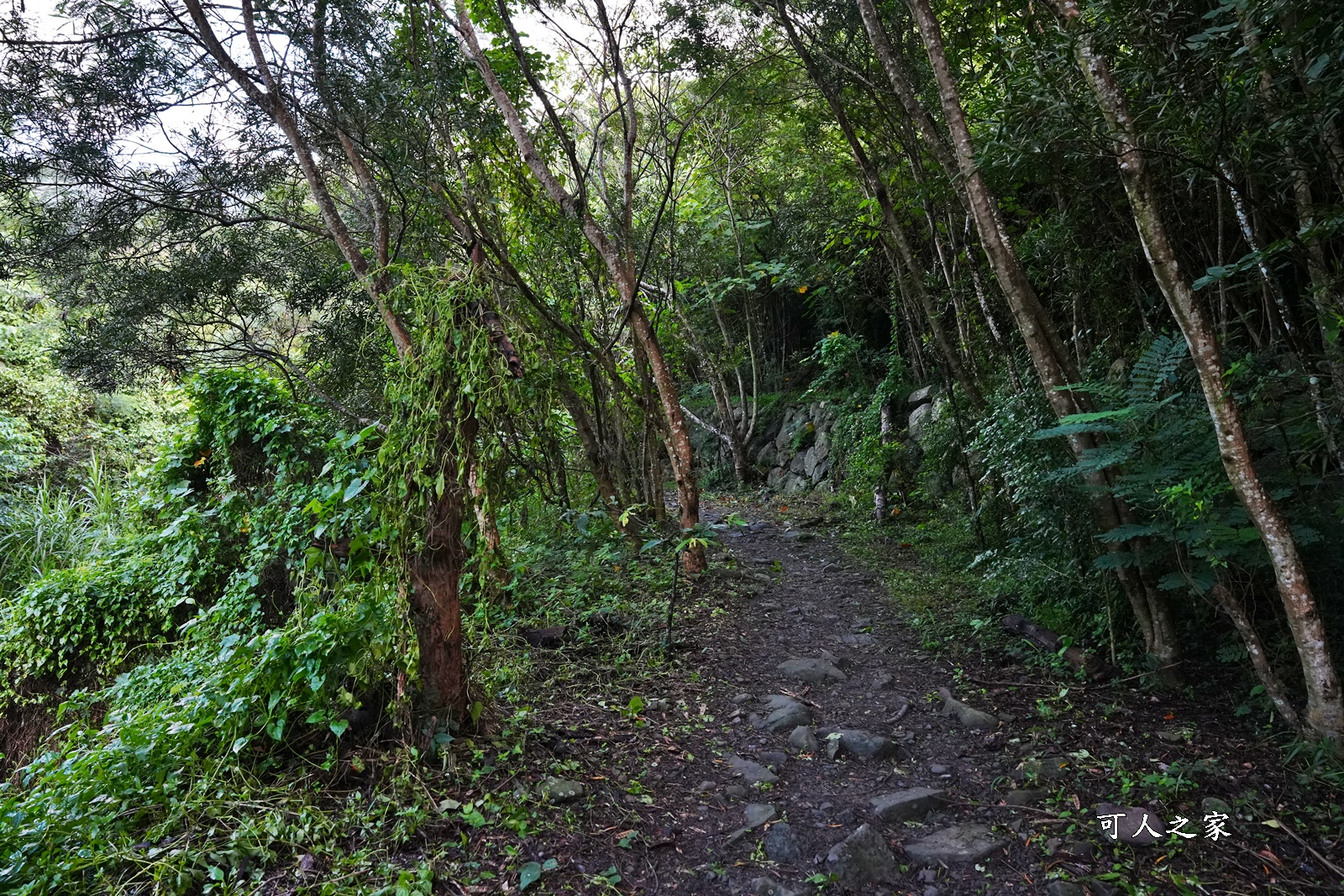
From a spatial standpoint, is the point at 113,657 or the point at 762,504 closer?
the point at 113,657

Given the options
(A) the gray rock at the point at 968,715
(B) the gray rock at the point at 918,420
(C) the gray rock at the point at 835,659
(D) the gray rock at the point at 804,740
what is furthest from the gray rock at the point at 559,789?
(B) the gray rock at the point at 918,420

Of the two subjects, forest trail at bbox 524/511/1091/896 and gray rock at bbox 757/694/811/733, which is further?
gray rock at bbox 757/694/811/733

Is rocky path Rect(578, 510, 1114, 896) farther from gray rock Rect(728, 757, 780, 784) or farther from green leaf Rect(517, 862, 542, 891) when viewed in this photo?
green leaf Rect(517, 862, 542, 891)

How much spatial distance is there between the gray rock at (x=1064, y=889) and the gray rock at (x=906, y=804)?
578mm

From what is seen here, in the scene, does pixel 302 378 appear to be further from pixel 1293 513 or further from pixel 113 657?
pixel 1293 513

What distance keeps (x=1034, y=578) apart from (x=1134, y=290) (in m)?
2.19

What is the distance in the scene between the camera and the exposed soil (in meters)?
2.60

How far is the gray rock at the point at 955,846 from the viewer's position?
107 inches

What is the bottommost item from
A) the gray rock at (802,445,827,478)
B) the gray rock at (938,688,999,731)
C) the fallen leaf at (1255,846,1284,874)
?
the fallen leaf at (1255,846,1284,874)

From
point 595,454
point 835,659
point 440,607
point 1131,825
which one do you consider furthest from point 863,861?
point 595,454

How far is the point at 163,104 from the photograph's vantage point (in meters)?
6.17

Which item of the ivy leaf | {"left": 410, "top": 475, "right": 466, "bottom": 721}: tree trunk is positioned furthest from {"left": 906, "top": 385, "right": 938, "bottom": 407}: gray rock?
the ivy leaf

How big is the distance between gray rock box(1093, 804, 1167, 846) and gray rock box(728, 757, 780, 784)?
1313 mm

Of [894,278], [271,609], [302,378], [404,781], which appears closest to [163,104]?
[302,378]
